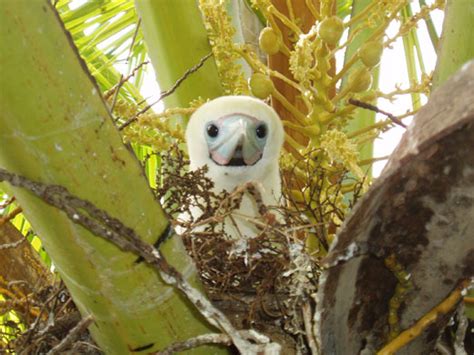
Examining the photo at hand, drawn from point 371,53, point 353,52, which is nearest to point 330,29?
point 371,53

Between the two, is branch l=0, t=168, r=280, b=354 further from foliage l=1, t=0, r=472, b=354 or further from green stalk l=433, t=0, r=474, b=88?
green stalk l=433, t=0, r=474, b=88

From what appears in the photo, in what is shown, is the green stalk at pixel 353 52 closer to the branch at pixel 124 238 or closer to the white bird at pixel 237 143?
the white bird at pixel 237 143

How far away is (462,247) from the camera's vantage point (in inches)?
36.5

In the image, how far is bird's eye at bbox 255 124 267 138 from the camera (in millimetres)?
1668

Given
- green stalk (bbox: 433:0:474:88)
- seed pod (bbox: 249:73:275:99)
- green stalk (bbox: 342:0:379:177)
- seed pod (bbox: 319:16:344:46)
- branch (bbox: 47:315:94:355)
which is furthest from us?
green stalk (bbox: 342:0:379:177)

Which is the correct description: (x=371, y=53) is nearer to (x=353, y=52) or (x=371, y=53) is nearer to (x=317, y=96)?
(x=317, y=96)

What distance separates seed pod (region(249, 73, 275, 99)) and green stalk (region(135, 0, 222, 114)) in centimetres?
14

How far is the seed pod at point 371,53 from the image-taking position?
1.49 m

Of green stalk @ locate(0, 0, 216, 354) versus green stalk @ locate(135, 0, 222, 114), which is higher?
green stalk @ locate(135, 0, 222, 114)

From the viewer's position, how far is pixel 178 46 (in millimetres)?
1669

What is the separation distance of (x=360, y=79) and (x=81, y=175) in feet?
2.66

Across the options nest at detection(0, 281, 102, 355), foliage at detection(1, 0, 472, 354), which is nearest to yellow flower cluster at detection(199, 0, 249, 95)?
foliage at detection(1, 0, 472, 354)

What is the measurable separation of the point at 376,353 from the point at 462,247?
0.20 meters

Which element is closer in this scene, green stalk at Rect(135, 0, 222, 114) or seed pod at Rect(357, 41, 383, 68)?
seed pod at Rect(357, 41, 383, 68)
